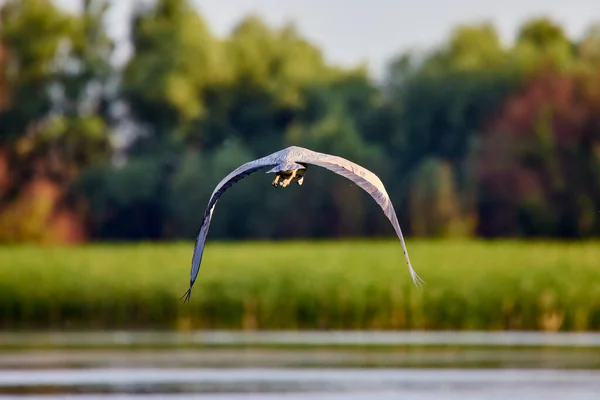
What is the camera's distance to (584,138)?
171 ft

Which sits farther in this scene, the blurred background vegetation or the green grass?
the blurred background vegetation

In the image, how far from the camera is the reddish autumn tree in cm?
5003

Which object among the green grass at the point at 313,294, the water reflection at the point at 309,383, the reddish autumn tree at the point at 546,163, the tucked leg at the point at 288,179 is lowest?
the water reflection at the point at 309,383

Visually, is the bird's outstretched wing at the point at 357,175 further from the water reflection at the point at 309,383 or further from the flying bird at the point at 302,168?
the water reflection at the point at 309,383

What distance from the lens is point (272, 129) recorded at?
199 ft

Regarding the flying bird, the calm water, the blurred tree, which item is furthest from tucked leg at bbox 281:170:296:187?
the blurred tree

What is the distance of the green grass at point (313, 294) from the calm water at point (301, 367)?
0.44 meters

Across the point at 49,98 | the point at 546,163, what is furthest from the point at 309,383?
the point at 49,98

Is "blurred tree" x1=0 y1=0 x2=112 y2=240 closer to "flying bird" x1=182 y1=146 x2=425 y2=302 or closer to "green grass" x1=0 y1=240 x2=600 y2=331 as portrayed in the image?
"green grass" x1=0 y1=240 x2=600 y2=331

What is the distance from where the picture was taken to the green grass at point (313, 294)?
30297 mm

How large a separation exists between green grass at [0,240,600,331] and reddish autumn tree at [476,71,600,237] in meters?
14.3

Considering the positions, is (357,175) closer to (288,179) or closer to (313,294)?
(288,179)

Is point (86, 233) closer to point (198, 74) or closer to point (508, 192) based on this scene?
point (198, 74)

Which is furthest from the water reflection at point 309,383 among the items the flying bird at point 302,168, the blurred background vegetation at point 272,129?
the blurred background vegetation at point 272,129
